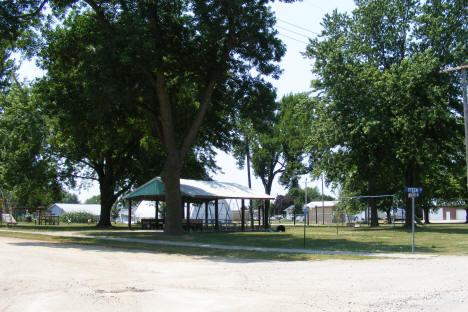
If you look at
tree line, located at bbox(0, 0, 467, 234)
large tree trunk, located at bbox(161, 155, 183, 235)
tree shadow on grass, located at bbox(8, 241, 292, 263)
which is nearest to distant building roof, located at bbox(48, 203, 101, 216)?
tree line, located at bbox(0, 0, 467, 234)

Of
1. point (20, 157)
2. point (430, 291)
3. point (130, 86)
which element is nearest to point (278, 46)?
point (130, 86)

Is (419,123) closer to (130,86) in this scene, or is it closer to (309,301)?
(130,86)

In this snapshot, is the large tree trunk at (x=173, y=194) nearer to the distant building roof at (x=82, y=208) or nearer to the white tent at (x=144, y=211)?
the white tent at (x=144, y=211)

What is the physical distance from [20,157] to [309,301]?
34.6 meters

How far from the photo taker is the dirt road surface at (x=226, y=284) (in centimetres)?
765

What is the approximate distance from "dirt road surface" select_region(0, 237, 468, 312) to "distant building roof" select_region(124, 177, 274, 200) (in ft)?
54.9

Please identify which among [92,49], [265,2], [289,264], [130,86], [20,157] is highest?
[265,2]

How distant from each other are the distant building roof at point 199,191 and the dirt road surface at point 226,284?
16.7m

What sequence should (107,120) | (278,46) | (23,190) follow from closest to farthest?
(278,46), (107,120), (23,190)

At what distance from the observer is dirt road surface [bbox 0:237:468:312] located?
7.65 m

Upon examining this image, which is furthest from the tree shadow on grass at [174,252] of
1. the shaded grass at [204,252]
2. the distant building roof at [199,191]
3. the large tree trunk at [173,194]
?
the distant building roof at [199,191]

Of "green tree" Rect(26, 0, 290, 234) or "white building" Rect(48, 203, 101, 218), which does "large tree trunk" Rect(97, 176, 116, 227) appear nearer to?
"green tree" Rect(26, 0, 290, 234)

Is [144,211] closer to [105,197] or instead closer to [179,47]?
[105,197]

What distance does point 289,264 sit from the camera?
1398cm
